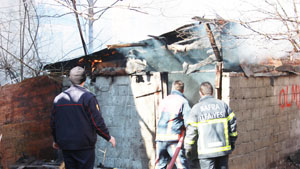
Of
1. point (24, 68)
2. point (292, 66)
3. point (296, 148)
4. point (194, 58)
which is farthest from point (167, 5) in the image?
point (296, 148)

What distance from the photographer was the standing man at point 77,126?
3750 millimetres

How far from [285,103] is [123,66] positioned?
4.32 m

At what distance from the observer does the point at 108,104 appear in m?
7.19

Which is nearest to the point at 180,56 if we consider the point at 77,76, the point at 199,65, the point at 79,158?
the point at 199,65

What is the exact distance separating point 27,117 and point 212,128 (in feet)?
14.8

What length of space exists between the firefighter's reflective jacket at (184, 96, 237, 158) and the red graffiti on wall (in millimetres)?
3916

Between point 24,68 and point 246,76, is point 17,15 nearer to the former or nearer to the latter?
point 24,68

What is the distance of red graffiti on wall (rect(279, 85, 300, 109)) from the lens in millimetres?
7728

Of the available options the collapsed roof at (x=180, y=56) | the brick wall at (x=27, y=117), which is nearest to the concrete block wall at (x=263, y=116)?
the collapsed roof at (x=180, y=56)

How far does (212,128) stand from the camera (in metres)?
4.35

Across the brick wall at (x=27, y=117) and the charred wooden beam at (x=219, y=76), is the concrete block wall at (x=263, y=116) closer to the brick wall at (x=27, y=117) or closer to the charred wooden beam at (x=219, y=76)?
the charred wooden beam at (x=219, y=76)

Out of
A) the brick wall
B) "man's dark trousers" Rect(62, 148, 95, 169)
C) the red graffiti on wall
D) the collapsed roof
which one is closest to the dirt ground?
the red graffiti on wall

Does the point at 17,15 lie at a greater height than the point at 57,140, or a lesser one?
greater

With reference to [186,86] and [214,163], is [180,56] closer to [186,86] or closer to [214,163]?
[186,86]
